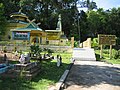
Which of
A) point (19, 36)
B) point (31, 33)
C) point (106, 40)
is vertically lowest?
point (106, 40)

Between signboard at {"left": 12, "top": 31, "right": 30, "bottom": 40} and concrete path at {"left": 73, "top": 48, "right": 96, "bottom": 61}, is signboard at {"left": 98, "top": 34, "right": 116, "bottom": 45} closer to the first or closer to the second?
concrete path at {"left": 73, "top": 48, "right": 96, "bottom": 61}

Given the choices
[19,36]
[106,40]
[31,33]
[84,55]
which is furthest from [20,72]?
[19,36]

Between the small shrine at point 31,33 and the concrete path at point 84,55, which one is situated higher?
the small shrine at point 31,33

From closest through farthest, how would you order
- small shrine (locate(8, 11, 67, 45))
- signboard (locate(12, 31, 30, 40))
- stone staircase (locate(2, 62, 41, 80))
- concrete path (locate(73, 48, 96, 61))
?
stone staircase (locate(2, 62, 41, 80)) < concrete path (locate(73, 48, 96, 61)) < small shrine (locate(8, 11, 67, 45)) < signboard (locate(12, 31, 30, 40))

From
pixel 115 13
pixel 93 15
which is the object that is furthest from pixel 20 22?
pixel 115 13

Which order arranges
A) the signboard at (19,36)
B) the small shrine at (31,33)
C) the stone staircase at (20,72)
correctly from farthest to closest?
the signboard at (19,36) → the small shrine at (31,33) → the stone staircase at (20,72)

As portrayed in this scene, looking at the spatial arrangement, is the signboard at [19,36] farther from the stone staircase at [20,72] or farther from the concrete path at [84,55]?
the stone staircase at [20,72]

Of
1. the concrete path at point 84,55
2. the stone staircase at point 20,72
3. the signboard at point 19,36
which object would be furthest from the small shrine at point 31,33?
the stone staircase at point 20,72

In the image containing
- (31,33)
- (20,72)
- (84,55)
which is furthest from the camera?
(31,33)

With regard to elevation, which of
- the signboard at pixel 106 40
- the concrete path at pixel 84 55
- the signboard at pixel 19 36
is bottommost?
the concrete path at pixel 84 55

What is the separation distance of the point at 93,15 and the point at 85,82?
1903 inches

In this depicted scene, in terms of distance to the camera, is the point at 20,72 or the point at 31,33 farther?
the point at 31,33

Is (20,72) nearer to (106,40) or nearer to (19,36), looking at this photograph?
(106,40)

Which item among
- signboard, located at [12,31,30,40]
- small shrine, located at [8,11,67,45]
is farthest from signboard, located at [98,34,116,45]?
signboard, located at [12,31,30,40]
